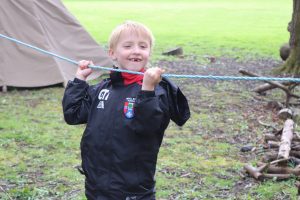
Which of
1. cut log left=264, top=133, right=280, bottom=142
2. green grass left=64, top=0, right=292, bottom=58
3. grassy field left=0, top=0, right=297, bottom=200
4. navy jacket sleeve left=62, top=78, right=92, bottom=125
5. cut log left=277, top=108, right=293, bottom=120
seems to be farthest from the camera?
green grass left=64, top=0, right=292, bottom=58

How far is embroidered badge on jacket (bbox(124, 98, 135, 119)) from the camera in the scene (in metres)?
2.69

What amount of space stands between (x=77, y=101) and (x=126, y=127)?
0.41 meters

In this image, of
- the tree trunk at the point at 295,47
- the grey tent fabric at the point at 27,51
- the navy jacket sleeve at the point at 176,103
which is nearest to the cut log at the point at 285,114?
the tree trunk at the point at 295,47

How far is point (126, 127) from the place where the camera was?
270cm

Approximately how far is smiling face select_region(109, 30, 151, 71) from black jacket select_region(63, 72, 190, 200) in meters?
0.10

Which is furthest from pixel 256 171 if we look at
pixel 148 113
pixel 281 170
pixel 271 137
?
pixel 148 113

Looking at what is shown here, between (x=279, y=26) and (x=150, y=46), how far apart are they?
23.8 metres

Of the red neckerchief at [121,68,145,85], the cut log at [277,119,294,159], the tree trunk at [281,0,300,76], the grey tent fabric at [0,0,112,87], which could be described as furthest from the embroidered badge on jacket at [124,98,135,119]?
the tree trunk at [281,0,300,76]

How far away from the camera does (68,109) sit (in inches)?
117

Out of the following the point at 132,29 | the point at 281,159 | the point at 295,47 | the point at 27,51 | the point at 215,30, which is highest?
the point at 215,30

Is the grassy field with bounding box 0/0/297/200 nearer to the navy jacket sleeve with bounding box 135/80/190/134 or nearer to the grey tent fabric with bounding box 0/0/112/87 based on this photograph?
the grey tent fabric with bounding box 0/0/112/87

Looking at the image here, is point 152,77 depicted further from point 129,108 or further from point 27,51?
point 27,51

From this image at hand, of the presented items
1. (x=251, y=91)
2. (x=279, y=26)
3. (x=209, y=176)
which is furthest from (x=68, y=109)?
(x=279, y=26)

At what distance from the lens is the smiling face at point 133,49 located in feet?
9.00
